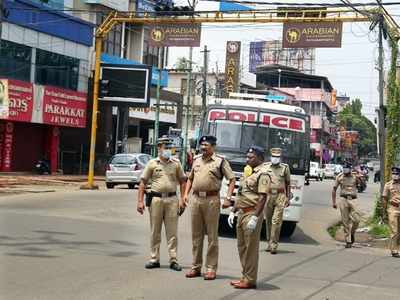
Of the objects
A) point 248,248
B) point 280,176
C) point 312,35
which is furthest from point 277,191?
point 312,35

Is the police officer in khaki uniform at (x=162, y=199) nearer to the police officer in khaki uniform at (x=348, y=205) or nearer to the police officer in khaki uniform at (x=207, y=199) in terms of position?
the police officer in khaki uniform at (x=207, y=199)

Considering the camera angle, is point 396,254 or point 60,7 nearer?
point 396,254

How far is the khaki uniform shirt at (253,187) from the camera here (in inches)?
348

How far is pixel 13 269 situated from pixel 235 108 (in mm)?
7432

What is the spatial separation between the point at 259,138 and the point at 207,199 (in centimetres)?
602

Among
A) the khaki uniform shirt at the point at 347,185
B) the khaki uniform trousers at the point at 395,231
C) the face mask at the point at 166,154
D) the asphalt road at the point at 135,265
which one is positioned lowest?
the asphalt road at the point at 135,265

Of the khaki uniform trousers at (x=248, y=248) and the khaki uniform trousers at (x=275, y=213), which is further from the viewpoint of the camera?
the khaki uniform trousers at (x=275, y=213)

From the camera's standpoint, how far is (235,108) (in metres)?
15.2

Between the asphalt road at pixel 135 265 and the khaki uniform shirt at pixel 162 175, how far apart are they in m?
1.14

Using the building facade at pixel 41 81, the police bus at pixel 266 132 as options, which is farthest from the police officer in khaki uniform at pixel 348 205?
the building facade at pixel 41 81

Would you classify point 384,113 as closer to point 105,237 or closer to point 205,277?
point 105,237

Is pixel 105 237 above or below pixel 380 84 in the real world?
below

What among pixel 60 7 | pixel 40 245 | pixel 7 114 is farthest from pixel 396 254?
pixel 60 7

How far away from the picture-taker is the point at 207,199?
30.5 ft
